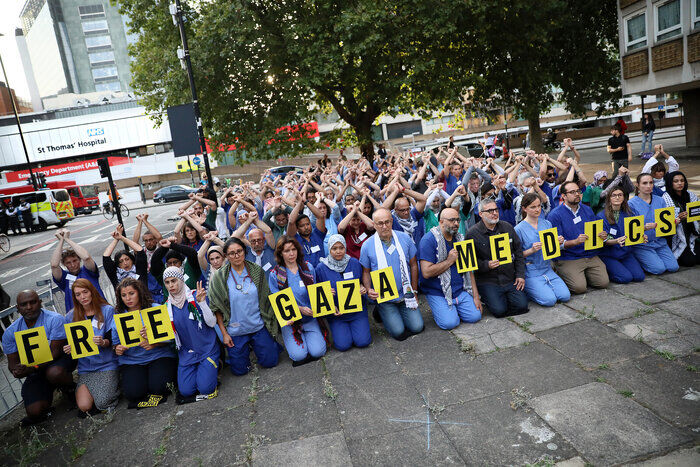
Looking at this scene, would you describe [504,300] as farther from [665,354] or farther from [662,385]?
[662,385]

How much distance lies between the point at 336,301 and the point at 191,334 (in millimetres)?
1744

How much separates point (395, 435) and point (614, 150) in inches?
486

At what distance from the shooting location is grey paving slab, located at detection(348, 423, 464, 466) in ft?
11.7

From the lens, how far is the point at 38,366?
17.2 feet

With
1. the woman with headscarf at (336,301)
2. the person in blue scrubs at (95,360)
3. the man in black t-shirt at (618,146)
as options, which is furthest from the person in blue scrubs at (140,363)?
the man in black t-shirt at (618,146)

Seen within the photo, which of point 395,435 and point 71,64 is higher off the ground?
point 71,64

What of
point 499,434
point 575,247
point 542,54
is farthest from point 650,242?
point 542,54

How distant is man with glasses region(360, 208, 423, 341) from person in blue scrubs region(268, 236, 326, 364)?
78cm

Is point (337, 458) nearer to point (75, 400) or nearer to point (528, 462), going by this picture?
point (528, 462)

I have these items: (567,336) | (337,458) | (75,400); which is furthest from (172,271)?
(567,336)

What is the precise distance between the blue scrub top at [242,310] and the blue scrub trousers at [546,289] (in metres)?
3.68

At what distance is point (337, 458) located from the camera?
3701 millimetres

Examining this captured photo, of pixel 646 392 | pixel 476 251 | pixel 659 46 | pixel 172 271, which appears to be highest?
pixel 659 46

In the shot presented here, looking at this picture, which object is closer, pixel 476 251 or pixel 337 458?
pixel 337 458
